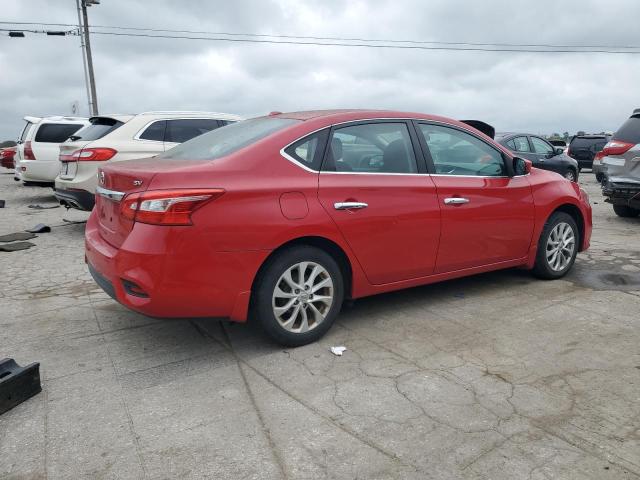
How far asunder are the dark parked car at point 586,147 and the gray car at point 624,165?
12634 millimetres

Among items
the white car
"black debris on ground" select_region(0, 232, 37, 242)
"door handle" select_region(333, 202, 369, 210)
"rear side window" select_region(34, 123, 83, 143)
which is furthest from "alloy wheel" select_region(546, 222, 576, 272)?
"rear side window" select_region(34, 123, 83, 143)

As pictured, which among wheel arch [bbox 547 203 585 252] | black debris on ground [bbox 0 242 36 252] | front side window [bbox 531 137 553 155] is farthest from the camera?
front side window [bbox 531 137 553 155]

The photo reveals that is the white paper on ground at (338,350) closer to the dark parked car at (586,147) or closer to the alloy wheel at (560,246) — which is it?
the alloy wheel at (560,246)

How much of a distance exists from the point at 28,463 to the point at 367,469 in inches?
60.3

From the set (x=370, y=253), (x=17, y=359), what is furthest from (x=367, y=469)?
(x=17, y=359)

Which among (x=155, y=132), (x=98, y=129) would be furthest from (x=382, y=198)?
(x=98, y=129)

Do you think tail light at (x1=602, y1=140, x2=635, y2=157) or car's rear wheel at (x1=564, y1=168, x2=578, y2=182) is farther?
car's rear wheel at (x1=564, y1=168, x2=578, y2=182)

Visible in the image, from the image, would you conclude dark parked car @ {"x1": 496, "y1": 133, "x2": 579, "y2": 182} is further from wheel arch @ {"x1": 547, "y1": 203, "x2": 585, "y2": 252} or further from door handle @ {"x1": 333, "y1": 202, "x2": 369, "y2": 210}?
door handle @ {"x1": 333, "y1": 202, "x2": 369, "y2": 210}

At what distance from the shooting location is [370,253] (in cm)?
398

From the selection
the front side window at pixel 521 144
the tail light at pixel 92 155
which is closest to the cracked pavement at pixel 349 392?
the tail light at pixel 92 155

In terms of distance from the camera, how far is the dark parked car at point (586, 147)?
813 inches

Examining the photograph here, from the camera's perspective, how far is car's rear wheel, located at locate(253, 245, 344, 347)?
3.54 metres

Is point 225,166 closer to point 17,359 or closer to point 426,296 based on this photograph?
point 17,359

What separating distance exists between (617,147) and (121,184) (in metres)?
7.94
